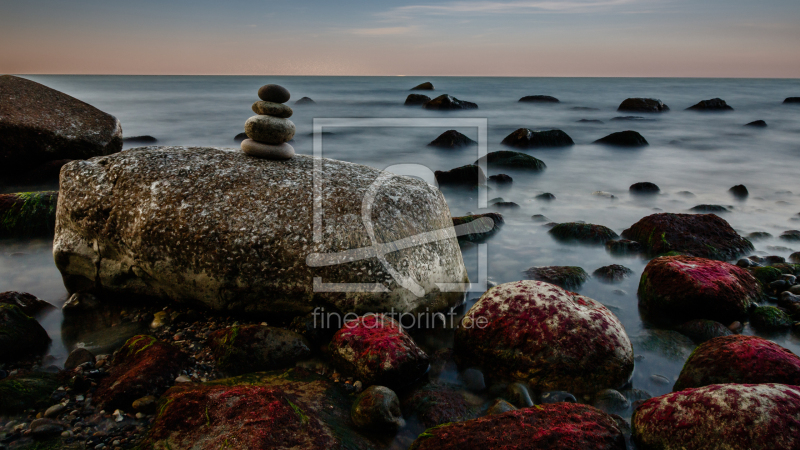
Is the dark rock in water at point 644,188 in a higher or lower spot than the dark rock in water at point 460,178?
lower

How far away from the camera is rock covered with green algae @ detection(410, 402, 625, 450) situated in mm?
2570

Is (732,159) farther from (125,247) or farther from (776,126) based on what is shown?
(125,247)

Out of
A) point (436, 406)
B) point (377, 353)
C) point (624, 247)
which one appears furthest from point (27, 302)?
point (624, 247)

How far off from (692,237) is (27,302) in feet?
24.0

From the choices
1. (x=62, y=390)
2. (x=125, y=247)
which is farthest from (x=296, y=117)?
(x=62, y=390)

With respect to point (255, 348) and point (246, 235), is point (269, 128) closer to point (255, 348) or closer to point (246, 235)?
point (246, 235)

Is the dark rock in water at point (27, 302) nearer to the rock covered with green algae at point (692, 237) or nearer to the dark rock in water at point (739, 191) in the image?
the rock covered with green algae at point (692, 237)

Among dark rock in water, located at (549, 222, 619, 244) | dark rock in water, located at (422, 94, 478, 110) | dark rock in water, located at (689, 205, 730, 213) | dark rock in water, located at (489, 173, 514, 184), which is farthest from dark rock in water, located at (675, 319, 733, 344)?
dark rock in water, located at (422, 94, 478, 110)

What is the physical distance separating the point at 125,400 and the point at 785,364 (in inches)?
165

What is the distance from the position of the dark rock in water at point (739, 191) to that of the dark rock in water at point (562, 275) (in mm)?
5846

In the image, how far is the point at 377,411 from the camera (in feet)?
10.1

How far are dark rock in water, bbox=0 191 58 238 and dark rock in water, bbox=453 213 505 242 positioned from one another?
5.30m

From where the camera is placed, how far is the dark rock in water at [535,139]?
13.5 meters

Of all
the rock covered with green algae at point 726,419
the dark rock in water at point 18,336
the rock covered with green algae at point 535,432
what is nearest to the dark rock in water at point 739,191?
the rock covered with green algae at point 726,419
